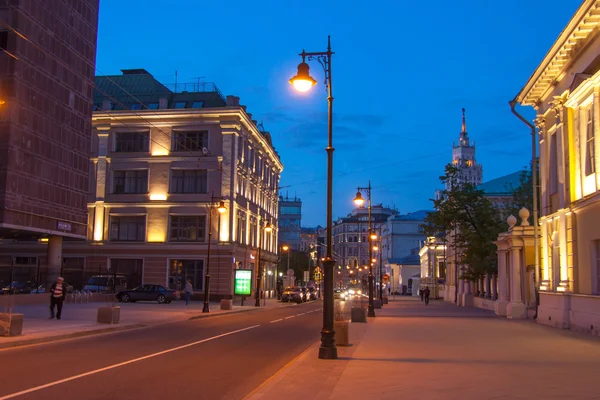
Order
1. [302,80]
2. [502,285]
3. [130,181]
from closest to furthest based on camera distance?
[302,80]
[502,285]
[130,181]

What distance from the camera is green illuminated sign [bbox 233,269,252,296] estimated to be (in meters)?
46.5

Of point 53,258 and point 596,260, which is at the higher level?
point 53,258

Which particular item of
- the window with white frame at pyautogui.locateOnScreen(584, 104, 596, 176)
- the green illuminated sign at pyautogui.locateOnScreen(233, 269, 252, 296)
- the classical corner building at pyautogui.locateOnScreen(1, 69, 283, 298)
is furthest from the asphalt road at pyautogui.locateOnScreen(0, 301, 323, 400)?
the classical corner building at pyautogui.locateOnScreen(1, 69, 283, 298)

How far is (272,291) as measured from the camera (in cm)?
7306

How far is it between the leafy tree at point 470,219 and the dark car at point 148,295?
19.3 meters

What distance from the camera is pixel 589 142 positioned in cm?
2208

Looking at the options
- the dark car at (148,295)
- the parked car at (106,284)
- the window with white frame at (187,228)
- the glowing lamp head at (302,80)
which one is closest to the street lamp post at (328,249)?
the glowing lamp head at (302,80)

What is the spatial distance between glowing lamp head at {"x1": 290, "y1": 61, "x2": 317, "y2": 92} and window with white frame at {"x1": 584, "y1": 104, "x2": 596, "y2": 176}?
11.6m

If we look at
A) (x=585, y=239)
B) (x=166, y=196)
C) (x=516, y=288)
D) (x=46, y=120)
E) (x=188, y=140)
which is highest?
(x=188, y=140)

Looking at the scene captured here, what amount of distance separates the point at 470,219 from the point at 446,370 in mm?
29758

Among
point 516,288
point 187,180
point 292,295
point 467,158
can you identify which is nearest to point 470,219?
point 516,288

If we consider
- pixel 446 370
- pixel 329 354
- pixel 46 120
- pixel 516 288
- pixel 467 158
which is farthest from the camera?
pixel 467 158

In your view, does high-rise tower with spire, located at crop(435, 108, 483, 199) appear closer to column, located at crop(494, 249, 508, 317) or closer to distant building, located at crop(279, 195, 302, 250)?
distant building, located at crop(279, 195, 302, 250)

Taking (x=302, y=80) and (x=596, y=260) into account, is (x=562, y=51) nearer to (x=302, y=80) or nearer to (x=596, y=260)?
(x=596, y=260)
